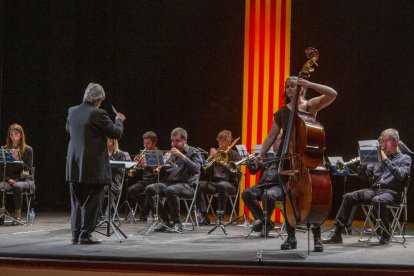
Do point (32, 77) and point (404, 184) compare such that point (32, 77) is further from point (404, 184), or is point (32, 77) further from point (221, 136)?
point (404, 184)

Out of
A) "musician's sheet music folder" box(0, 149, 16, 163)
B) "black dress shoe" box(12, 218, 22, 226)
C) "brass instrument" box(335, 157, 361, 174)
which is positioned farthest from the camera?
"black dress shoe" box(12, 218, 22, 226)

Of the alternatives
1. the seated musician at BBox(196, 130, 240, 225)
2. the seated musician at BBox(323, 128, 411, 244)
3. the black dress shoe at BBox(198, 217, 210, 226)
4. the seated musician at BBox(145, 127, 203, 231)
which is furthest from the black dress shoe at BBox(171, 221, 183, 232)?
the seated musician at BBox(323, 128, 411, 244)

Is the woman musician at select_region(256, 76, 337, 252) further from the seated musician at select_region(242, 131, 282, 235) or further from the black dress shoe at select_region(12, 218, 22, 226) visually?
the black dress shoe at select_region(12, 218, 22, 226)

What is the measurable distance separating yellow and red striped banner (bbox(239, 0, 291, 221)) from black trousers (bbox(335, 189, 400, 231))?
271 cm

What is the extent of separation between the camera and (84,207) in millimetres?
5828

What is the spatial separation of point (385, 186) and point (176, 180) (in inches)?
102

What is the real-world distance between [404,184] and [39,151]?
254 inches

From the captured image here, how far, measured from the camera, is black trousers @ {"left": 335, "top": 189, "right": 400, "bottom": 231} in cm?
661

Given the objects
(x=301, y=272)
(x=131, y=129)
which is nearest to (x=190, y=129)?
(x=131, y=129)

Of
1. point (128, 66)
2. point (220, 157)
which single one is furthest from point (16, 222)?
point (128, 66)

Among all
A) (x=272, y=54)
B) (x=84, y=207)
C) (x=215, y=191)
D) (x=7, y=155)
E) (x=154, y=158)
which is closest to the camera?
(x=84, y=207)

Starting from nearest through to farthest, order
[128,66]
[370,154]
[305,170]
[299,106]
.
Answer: [305,170]
[299,106]
[370,154]
[128,66]

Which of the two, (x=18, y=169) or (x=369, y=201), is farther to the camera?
(x=18, y=169)

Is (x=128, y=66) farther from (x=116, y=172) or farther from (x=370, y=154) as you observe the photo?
(x=370, y=154)
